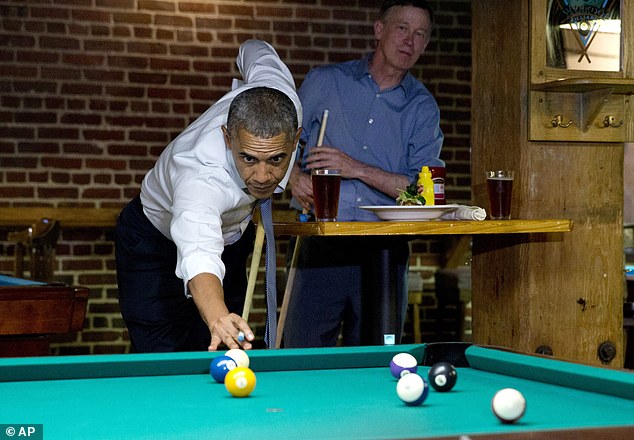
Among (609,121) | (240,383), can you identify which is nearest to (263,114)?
(240,383)

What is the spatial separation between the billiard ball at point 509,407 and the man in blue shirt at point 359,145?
6.55 feet

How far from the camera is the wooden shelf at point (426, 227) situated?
272cm

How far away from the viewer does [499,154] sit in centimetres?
321

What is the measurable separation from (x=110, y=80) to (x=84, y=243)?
85cm

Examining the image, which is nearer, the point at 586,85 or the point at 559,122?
the point at 586,85

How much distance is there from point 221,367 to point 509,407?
2.06 feet

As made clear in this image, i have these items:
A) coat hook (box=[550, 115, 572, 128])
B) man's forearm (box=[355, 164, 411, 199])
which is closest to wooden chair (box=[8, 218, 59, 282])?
man's forearm (box=[355, 164, 411, 199])

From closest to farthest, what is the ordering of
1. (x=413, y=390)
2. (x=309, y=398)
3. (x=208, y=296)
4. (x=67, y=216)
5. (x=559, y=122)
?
(x=413, y=390), (x=309, y=398), (x=208, y=296), (x=559, y=122), (x=67, y=216)

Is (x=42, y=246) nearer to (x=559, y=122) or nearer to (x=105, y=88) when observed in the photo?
(x=105, y=88)

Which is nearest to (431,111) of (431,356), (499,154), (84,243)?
(499,154)

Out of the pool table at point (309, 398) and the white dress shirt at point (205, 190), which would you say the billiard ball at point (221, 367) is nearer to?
the pool table at point (309, 398)

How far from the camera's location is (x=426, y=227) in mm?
2779

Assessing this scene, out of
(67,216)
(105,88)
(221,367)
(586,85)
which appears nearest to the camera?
(221,367)

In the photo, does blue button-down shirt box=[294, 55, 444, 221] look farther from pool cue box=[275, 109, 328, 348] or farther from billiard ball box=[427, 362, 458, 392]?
billiard ball box=[427, 362, 458, 392]
